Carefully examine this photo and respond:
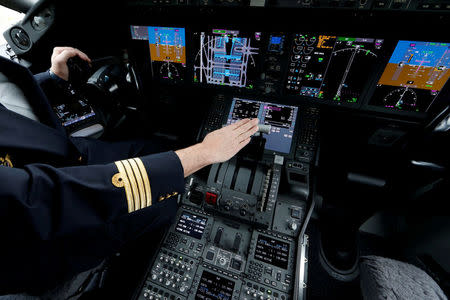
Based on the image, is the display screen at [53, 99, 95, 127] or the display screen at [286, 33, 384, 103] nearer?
the display screen at [286, 33, 384, 103]

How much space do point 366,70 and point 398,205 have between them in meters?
1.23

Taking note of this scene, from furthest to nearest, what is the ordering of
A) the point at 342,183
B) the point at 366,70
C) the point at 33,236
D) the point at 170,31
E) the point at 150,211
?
1. the point at 342,183
2. the point at 170,31
3. the point at 366,70
4. the point at 150,211
5. the point at 33,236

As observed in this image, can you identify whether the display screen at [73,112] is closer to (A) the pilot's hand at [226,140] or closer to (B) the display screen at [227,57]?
(B) the display screen at [227,57]

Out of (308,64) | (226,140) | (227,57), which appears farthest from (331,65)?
(226,140)

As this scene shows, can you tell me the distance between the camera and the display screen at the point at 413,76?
4.05 feet

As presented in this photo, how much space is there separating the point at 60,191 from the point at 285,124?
141 cm

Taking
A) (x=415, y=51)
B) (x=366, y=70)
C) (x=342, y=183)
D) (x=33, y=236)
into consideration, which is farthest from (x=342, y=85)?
(x=33, y=236)

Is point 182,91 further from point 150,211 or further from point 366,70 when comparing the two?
point 366,70

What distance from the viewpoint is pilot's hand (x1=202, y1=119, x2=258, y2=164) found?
0.98m

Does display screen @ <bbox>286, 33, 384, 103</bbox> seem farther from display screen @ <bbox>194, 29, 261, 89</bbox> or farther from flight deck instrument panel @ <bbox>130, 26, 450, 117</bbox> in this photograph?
display screen @ <bbox>194, 29, 261, 89</bbox>

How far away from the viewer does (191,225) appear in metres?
1.36

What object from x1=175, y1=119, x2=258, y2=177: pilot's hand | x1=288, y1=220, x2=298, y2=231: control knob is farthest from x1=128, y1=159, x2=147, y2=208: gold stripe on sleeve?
x1=288, y1=220, x2=298, y2=231: control knob

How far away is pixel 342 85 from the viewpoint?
58.1 inches

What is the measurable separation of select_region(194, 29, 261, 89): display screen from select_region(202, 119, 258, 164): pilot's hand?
2.37 ft
